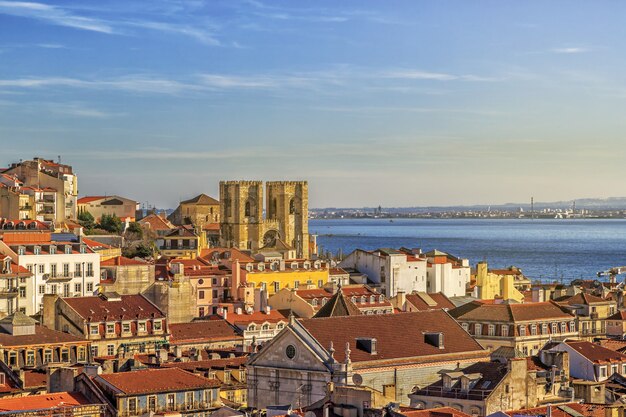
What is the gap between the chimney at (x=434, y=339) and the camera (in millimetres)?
49031

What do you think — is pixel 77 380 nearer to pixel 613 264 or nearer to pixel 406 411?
pixel 406 411

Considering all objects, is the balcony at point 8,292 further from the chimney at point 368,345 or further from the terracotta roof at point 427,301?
the chimney at point 368,345

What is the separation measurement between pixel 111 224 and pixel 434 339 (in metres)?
69.5

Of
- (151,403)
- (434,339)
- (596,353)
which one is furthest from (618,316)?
(151,403)

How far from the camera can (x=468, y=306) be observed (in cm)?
6744

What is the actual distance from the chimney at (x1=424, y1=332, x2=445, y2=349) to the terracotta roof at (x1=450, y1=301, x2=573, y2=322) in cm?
1557

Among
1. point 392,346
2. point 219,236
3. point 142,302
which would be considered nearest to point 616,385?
point 392,346

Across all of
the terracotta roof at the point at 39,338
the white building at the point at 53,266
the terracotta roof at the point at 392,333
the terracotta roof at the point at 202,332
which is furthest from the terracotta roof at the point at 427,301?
the terracotta roof at the point at 392,333

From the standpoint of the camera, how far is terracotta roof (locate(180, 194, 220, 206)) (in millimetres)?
148875

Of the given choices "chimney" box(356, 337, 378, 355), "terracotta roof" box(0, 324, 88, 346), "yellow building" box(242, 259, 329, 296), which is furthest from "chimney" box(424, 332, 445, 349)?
"yellow building" box(242, 259, 329, 296)

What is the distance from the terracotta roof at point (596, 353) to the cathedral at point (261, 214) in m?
80.0

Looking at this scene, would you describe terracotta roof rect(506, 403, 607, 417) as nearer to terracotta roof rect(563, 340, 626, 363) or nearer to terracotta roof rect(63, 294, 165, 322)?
terracotta roof rect(563, 340, 626, 363)

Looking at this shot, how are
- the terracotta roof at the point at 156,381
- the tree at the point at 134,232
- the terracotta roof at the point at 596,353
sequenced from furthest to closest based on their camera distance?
1. the tree at the point at 134,232
2. the terracotta roof at the point at 596,353
3. the terracotta roof at the point at 156,381

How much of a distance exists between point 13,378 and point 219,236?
8907cm
